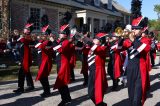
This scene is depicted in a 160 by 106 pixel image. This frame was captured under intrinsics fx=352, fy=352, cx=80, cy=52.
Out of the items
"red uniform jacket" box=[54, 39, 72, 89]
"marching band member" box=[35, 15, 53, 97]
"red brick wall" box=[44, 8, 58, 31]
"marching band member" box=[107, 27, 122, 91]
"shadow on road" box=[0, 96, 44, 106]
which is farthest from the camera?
"red brick wall" box=[44, 8, 58, 31]

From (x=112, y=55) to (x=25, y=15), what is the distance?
1075 centimetres

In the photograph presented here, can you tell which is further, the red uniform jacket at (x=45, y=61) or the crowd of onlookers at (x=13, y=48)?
the crowd of onlookers at (x=13, y=48)

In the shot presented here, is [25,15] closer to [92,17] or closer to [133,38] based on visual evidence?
[92,17]

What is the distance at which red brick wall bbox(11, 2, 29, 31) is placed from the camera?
19.1 metres

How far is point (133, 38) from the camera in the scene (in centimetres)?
664

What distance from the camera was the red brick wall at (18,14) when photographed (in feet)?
62.7

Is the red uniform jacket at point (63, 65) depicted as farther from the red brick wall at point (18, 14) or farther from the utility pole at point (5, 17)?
the red brick wall at point (18, 14)

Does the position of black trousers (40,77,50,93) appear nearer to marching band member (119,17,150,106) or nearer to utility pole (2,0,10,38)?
marching band member (119,17,150,106)

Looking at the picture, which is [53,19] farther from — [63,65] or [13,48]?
[63,65]

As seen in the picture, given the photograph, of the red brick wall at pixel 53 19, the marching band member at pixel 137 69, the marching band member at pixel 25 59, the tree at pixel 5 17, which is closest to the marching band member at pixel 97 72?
the marching band member at pixel 137 69

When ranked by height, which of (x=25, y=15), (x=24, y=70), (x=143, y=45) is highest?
(x=25, y=15)

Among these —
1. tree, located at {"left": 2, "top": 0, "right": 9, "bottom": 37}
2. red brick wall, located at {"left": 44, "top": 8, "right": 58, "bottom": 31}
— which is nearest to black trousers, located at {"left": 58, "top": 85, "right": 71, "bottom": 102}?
tree, located at {"left": 2, "top": 0, "right": 9, "bottom": 37}

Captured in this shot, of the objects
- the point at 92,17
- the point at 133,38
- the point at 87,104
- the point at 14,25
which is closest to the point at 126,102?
the point at 87,104

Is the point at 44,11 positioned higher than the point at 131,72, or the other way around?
the point at 44,11
